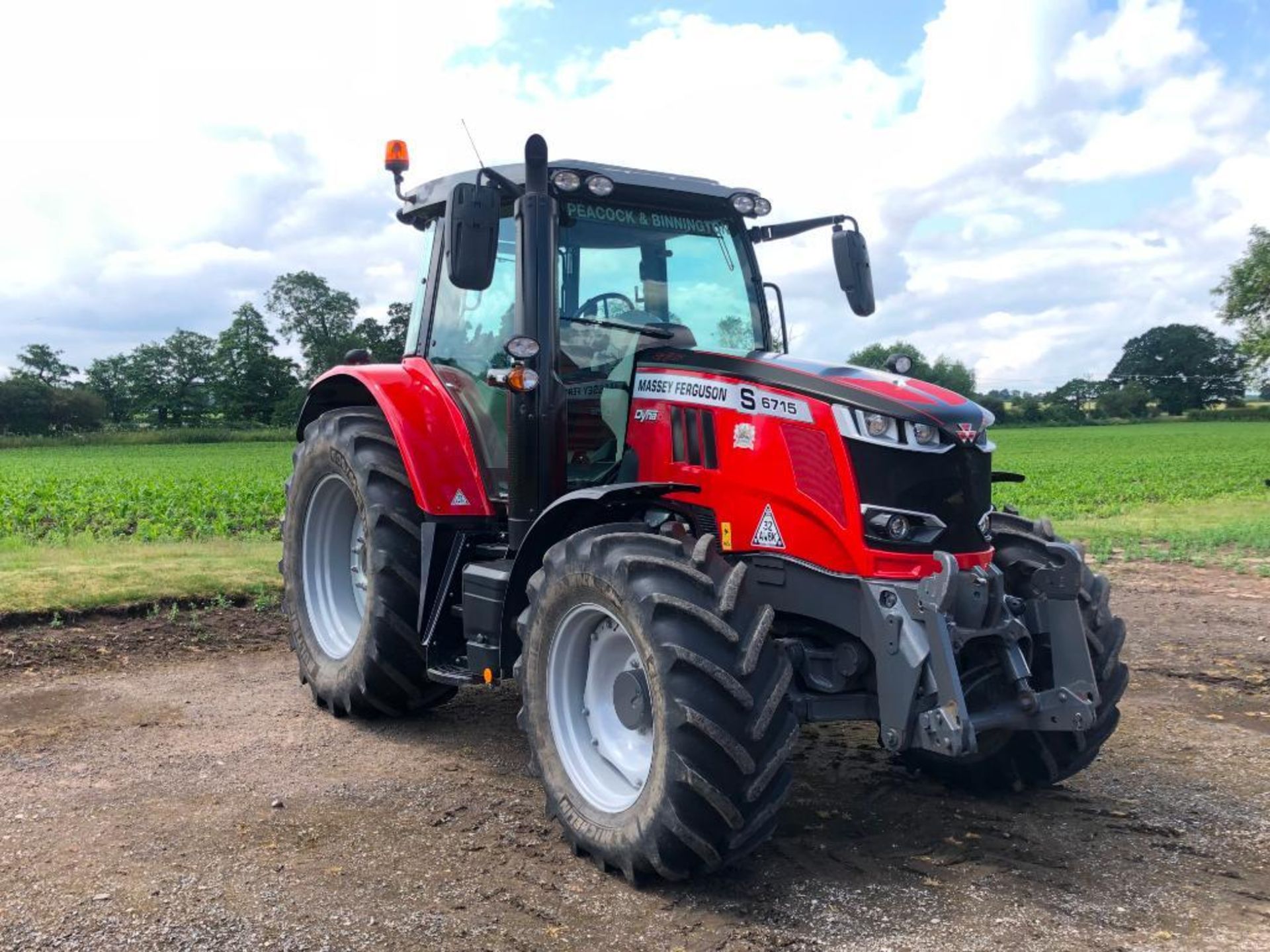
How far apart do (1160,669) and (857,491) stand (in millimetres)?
4324

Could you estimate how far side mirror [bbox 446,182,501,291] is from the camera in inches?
176

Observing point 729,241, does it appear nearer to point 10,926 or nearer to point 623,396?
point 623,396

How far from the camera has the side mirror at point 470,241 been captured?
4.46m

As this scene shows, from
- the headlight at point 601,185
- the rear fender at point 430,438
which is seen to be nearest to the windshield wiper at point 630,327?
the headlight at point 601,185

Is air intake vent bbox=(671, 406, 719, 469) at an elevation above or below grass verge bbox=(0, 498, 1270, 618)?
above

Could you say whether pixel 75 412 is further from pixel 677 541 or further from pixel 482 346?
pixel 677 541

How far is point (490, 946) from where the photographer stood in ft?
11.4

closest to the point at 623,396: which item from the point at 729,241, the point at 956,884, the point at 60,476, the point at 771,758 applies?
the point at 729,241

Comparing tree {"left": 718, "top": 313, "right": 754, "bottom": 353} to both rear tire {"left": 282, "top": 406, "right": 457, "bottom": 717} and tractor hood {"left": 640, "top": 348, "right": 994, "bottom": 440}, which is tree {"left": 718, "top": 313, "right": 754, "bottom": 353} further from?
rear tire {"left": 282, "top": 406, "right": 457, "bottom": 717}

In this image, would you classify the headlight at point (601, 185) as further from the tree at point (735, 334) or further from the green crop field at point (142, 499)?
the green crop field at point (142, 499)

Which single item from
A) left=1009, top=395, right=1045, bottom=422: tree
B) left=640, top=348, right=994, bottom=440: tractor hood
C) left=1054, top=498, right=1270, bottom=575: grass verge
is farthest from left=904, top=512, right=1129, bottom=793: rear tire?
left=1009, top=395, right=1045, bottom=422: tree

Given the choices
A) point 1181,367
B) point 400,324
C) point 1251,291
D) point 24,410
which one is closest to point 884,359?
point 400,324

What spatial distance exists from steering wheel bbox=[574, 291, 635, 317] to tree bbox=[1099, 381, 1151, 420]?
264 ft

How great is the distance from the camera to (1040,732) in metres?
4.66
